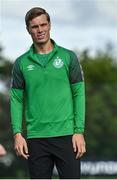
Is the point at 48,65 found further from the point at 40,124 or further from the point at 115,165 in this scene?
the point at 115,165

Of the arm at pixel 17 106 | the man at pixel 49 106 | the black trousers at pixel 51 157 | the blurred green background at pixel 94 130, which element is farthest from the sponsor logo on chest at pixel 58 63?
the blurred green background at pixel 94 130

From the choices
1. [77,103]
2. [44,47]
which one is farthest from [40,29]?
[77,103]

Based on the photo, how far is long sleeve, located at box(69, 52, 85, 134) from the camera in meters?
4.95

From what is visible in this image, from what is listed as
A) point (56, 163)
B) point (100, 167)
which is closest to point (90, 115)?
point (100, 167)

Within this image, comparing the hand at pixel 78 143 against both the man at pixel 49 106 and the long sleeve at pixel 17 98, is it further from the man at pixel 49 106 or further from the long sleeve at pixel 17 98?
the long sleeve at pixel 17 98

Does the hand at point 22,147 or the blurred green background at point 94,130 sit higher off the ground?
the hand at point 22,147

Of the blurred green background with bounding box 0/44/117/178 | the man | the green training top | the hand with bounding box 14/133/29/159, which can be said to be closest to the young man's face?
the man

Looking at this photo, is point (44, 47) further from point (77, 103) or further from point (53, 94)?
point (77, 103)

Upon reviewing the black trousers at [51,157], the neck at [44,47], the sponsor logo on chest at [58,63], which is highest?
the neck at [44,47]

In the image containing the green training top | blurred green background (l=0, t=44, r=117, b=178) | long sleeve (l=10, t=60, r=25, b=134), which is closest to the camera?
the green training top

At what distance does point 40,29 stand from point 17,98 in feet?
1.73

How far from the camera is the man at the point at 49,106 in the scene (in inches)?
194

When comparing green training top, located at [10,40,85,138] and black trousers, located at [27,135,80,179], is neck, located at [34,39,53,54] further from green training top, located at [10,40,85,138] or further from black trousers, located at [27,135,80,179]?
black trousers, located at [27,135,80,179]

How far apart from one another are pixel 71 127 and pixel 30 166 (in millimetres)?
397
